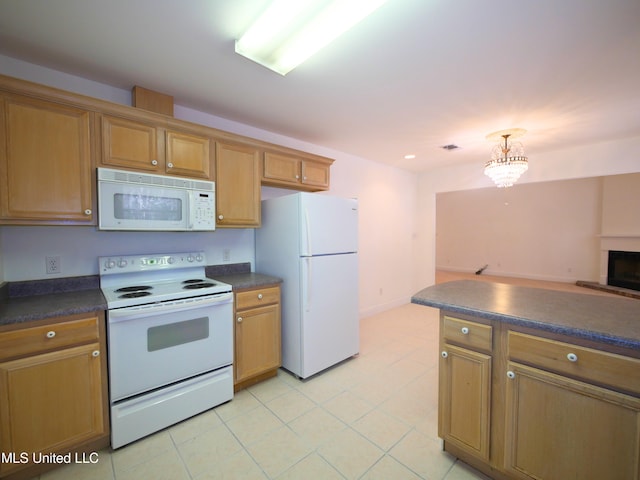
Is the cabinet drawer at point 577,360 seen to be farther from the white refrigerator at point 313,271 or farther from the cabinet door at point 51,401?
the cabinet door at point 51,401

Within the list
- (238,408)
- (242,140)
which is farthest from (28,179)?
(238,408)

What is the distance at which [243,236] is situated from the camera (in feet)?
9.51

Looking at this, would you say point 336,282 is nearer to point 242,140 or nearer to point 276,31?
point 242,140

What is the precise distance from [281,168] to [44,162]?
5.66 ft

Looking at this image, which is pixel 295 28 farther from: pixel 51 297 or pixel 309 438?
pixel 309 438

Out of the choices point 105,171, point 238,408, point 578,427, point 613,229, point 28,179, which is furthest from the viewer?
point 613,229

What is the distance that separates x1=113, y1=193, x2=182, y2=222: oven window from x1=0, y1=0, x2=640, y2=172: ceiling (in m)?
0.89

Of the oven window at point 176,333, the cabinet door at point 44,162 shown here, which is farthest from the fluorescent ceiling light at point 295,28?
the oven window at point 176,333

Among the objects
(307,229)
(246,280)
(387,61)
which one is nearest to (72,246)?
(246,280)

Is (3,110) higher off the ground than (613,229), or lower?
higher

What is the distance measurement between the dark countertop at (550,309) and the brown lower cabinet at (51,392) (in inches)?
78.6

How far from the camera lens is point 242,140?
2.47 meters

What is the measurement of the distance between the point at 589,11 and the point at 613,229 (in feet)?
21.5

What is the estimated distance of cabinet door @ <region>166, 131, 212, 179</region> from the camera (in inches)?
83.0
